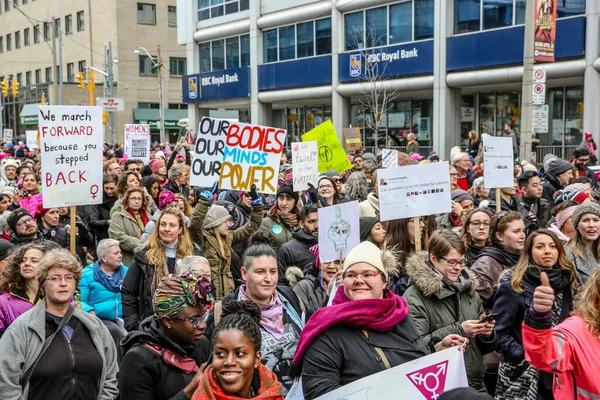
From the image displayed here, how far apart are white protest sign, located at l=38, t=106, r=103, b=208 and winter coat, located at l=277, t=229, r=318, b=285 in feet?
7.66

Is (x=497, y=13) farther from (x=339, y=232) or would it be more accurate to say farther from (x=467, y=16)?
(x=339, y=232)

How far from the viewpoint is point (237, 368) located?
3.55 meters

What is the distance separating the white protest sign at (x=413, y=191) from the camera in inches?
270

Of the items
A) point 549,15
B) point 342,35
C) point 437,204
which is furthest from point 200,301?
point 342,35

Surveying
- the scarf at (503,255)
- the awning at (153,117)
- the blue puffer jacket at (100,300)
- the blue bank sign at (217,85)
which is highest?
the blue bank sign at (217,85)

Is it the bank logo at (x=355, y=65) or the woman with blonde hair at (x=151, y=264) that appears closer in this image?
the woman with blonde hair at (x=151, y=264)

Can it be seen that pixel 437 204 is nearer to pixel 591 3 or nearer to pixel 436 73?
pixel 591 3

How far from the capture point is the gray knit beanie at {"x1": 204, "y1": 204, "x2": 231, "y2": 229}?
762cm

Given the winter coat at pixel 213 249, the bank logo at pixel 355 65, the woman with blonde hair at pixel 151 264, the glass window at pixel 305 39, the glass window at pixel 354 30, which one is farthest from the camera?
the glass window at pixel 305 39

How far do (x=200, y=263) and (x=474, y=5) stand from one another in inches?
932

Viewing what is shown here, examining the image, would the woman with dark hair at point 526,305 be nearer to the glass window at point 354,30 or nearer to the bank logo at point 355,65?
the bank logo at point 355,65

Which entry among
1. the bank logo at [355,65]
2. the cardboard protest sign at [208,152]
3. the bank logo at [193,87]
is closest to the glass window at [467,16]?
the bank logo at [355,65]

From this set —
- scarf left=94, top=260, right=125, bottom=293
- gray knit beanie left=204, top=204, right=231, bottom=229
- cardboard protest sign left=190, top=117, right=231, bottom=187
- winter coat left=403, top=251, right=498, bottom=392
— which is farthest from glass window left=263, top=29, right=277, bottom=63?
winter coat left=403, top=251, right=498, bottom=392

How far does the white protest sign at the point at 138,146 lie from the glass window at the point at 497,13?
14106mm
